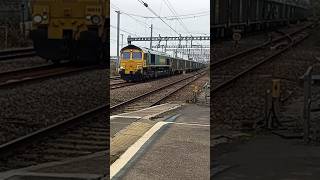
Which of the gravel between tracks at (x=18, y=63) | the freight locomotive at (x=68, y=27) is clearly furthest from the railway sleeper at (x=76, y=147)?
the gravel between tracks at (x=18, y=63)

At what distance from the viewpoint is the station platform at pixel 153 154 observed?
3.90m

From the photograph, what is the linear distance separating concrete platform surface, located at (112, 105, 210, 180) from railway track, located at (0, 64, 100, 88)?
397cm

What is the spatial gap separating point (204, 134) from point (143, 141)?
1.67 m

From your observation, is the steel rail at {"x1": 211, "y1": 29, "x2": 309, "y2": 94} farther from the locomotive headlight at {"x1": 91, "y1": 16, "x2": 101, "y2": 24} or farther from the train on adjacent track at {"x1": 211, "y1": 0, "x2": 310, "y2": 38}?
the locomotive headlight at {"x1": 91, "y1": 16, "x2": 101, "y2": 24}

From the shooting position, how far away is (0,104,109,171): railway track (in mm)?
5914

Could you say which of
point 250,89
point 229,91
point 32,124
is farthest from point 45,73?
point 250,89

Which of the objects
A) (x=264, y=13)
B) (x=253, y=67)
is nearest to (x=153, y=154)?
(x=253, y=67)

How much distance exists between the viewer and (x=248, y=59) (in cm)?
1546

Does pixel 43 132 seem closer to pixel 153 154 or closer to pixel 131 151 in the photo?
pixel 131 151

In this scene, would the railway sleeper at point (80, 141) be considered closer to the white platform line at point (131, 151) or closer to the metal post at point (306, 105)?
the white platform line at point (131, 151)

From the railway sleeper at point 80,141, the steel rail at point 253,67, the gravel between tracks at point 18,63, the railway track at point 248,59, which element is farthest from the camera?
the railway track at point 248,59

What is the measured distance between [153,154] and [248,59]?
1125 cm

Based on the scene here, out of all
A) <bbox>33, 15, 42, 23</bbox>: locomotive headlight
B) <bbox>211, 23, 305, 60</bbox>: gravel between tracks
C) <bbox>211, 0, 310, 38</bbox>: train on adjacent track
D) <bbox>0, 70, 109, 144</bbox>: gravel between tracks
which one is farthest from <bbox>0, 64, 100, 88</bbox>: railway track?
<bbox>211, 0, 310, 38</bbox>: train on adjacent track

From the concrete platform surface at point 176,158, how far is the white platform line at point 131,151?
0.04 metres
